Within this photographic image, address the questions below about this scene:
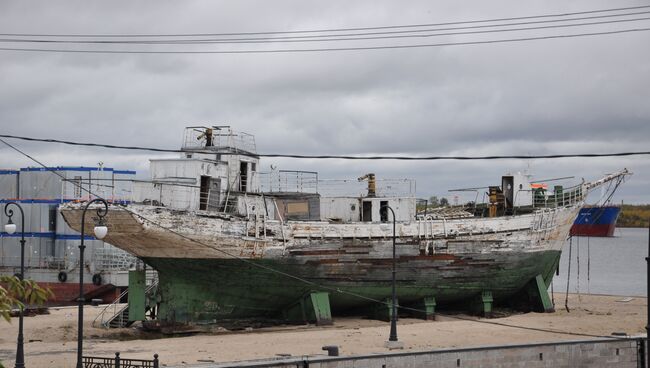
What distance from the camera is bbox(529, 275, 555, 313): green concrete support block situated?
43281mm

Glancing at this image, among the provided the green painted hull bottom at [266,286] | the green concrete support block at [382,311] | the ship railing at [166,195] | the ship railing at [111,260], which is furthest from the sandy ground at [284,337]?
the ship railing at [111,260]

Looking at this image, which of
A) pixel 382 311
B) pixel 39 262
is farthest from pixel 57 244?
pixel 382 311

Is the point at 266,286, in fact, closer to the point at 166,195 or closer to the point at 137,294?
the point at 137,294

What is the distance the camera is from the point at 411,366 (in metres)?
23.4

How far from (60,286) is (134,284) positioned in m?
19.2

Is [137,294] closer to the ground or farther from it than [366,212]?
closer to the ground

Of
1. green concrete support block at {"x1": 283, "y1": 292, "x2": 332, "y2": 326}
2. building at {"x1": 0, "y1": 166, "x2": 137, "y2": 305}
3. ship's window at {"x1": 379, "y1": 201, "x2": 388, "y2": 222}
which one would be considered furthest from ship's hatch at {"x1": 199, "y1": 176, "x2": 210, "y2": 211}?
building at {"x1": 0, "y1": 166, "x2": 137, "y2": 305}

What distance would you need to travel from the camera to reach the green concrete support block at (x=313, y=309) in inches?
1417

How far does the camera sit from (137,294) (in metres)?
35.0

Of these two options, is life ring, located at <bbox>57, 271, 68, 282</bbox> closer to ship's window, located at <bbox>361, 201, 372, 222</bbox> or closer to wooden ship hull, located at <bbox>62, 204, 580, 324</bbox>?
wooden ship hull, located at <bbox>62, 204, 580, 324</bbox>

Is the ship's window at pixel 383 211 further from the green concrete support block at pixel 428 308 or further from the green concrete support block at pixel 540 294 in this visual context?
the green concrete support block at pixel 540 294

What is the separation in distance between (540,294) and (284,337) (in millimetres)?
16245

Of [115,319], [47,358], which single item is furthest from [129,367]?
[115,319]

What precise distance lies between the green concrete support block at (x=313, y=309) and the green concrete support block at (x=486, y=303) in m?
8.26
